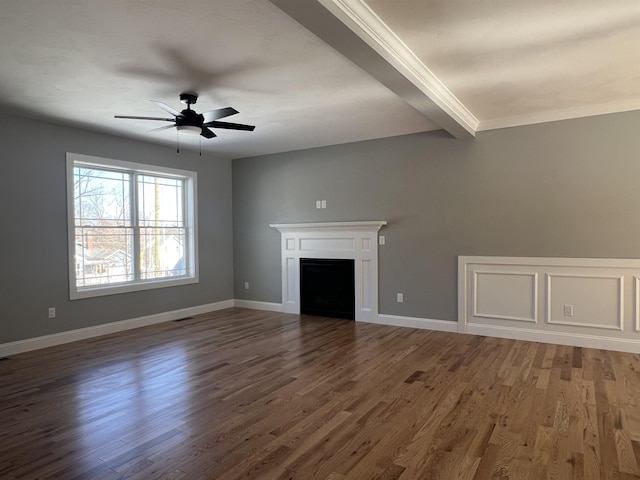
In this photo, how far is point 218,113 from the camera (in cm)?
369

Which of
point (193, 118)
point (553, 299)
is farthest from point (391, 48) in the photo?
point (553, 299)

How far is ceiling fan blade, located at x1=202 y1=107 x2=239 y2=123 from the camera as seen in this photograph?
11.8ft

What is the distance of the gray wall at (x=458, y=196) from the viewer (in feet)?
14.3

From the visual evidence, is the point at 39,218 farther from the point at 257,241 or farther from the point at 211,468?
the point at 211,468

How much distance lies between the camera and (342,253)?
19.9ft

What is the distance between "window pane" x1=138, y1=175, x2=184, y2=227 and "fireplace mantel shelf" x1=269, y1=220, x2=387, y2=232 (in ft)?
5.02

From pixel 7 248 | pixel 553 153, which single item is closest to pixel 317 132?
pixel 553 153

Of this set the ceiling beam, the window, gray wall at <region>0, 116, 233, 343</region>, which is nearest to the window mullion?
the window

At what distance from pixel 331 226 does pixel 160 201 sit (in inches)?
104

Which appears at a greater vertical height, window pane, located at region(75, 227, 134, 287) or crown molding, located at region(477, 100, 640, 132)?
crown molding, located at region(477, 100, 640, 132)

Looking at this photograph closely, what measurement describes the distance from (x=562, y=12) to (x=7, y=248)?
552 cm

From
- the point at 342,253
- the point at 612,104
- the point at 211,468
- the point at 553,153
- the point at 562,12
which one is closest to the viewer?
the point at 211,468

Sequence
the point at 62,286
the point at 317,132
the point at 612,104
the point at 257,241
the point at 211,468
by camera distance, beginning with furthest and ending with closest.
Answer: the point at 257,241 < the point at 317,132 < the point at 62,286 < the point at 612,104 < the point at 211,468

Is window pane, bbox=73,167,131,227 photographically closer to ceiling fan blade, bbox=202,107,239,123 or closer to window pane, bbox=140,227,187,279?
window pane, bbox=140,227,187,279
